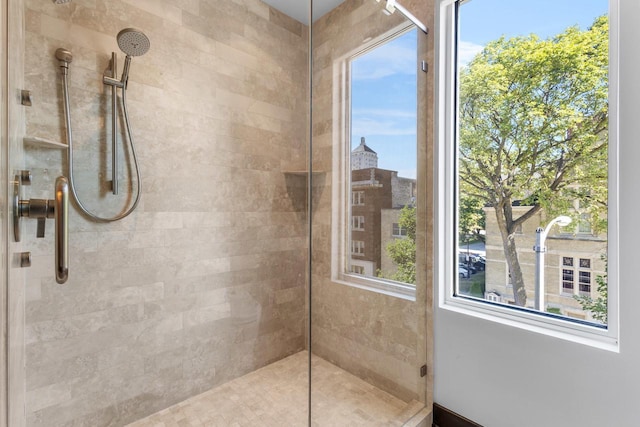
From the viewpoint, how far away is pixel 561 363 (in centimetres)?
120

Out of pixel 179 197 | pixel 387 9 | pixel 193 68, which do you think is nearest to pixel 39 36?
pixel 193 68

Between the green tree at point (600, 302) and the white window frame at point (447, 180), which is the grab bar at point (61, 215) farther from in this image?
the green tree at point (600, 302)

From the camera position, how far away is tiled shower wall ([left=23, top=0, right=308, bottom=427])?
129cm

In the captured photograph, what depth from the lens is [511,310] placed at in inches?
54.9

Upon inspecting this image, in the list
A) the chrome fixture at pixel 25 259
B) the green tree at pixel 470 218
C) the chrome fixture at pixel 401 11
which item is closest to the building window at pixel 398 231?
the green tree at pixel 470 218

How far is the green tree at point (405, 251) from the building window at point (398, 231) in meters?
0.01

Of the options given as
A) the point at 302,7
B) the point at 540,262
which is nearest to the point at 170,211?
the point at 302,7

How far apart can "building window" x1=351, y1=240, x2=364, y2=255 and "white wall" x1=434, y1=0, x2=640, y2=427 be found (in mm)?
543

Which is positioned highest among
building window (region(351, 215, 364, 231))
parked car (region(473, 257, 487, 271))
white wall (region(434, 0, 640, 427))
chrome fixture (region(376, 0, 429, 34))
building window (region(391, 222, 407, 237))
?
chrome fixture (region(376, 0, 429, 34))

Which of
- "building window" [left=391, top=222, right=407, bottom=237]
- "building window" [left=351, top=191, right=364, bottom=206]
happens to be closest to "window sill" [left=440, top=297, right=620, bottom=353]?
"building window" [left=391, top=222, right=407, bottom=237]

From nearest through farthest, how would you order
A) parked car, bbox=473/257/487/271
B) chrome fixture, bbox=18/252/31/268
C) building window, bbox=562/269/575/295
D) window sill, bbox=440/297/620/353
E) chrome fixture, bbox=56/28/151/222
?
chrome fixture, bbox=18/252/31/268
window sill, bbox=440/297/620/353
building window, bbox=562/269/575/295
chrome fixture, bbox=56/28/151/222
parked car, bbox=473/257/487/271

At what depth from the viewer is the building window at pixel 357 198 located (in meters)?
1.46

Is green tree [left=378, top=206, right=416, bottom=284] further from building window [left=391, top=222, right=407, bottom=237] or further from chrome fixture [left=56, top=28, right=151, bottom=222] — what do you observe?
chrome fixture [left=56, top=28, right=151, bottom=222]

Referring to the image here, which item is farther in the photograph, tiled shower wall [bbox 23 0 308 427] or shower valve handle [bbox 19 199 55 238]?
tiled shower wall [bbox 23 0 308 427]
